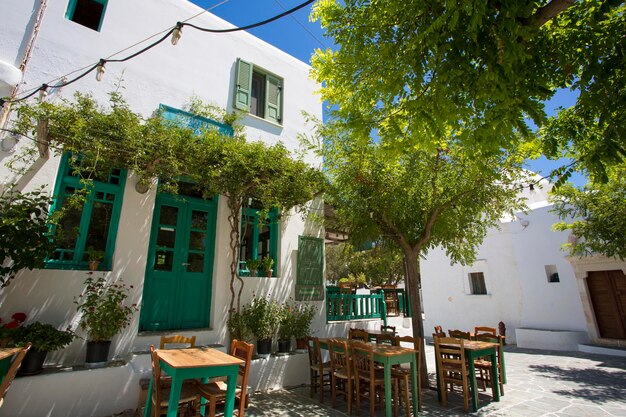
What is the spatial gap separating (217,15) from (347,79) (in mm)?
5798

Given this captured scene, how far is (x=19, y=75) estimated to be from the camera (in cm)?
529

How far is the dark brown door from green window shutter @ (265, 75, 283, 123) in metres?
11.7

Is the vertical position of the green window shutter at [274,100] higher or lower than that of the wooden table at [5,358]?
higher

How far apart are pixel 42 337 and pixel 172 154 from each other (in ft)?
9.85

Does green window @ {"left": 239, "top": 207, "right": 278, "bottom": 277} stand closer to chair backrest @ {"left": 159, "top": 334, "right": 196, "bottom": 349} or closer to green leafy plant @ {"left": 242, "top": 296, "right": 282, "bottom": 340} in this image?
green leafy plant @ {"left": 242, "top": 296, "right": 282, "bottom": 340}

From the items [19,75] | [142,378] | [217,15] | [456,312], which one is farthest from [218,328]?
[456,312]

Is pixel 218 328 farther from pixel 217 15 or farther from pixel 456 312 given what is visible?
pixel 456 312

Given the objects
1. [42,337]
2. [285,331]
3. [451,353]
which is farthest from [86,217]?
[451,353]

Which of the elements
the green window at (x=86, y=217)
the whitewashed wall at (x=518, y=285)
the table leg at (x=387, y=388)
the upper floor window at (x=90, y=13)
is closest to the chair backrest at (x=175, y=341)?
the green window at (x=86, y=217)

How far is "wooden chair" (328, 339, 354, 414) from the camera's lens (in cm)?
485

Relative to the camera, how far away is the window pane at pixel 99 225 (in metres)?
5.45

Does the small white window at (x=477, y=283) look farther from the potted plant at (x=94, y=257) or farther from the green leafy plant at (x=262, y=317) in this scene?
the potted plant at (x=94, y=257)

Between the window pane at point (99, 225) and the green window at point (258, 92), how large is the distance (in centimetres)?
358

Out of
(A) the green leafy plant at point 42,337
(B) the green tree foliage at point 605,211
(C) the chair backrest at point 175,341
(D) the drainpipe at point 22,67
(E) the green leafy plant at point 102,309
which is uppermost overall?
(D) the drainpipe at point 22,67
